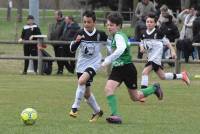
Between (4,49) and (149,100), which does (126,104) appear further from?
(4,49)

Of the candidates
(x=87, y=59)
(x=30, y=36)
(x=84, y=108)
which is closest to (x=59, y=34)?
(x=30, y=36)

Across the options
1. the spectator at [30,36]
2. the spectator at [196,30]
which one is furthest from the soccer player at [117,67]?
the spectator at [196,30]

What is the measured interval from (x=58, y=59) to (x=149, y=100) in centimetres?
760

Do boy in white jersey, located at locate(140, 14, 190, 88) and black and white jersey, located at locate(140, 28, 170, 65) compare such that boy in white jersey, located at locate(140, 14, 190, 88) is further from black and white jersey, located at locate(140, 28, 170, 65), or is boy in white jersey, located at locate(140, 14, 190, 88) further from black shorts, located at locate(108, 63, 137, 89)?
black shorts, located at locate(108, 63, 137, 89)

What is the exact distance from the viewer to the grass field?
1041 cm

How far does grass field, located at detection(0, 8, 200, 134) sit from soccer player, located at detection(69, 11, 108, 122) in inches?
10.8

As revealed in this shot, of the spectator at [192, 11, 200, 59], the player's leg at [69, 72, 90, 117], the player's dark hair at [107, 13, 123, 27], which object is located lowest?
the player's leg at [69, 72, 90, 117]

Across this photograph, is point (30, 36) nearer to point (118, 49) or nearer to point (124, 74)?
point (124, 74)

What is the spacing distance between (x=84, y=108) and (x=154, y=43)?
3.16m

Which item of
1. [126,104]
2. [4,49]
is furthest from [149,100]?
[4,49]

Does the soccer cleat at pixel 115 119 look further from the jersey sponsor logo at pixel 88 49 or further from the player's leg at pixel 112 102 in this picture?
the jersey sponsor logo at pixel 88 49

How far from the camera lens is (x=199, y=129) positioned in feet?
34.2

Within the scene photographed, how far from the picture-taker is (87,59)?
1171cm

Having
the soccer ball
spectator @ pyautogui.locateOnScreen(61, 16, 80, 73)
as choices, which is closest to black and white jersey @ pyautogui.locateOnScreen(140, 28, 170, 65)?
the soccer ball
